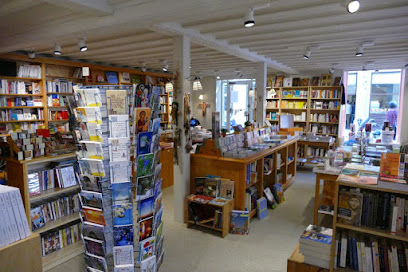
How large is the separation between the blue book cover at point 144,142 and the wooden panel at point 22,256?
126cm

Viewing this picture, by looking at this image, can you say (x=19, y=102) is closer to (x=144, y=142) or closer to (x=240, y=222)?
(x=144, y=142)

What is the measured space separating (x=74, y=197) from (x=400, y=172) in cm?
351

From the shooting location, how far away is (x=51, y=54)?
255 inches

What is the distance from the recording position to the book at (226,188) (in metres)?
4.07

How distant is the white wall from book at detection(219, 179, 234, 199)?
7657 millimetres

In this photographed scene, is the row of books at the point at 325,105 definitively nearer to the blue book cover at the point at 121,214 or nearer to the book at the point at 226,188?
the book at the point at 226,188

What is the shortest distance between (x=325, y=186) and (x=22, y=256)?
3879mm

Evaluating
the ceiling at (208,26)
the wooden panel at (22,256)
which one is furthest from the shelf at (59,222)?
the ceiling at (208,26)

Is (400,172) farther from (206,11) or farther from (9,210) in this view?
(9,210)

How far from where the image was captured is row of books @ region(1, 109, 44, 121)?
19.5 feet

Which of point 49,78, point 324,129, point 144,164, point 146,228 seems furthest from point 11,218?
point 324,129

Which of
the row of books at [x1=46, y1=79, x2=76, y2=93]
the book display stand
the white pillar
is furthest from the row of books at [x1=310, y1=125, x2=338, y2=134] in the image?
the row of books at [x1=46, y1=79, x2=76, y2=93]

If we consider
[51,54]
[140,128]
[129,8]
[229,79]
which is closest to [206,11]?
[129,8]

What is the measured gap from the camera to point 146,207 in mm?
2797
